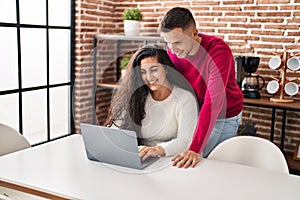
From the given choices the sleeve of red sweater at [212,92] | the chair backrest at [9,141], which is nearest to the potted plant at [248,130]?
the sleeve of red sweater at [212,92]

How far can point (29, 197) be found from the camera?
138 centimetres

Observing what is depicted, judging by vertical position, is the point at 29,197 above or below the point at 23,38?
below

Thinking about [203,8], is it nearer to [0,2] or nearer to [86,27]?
[86,27]

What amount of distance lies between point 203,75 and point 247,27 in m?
1.59

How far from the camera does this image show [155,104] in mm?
1807

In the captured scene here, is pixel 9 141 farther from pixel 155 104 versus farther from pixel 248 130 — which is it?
pixel 248 130

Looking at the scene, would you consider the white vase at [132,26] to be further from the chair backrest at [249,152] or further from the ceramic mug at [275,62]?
the chair backrest at [249,152]

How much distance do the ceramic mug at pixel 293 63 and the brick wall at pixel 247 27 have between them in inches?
8.1

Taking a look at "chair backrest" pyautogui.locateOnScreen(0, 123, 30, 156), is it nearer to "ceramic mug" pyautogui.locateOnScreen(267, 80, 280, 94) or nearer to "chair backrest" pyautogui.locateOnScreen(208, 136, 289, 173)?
"chair backrest" pyautogui.locateOnScreen(208, 136, 289, 173)

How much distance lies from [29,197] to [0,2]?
6.31ft

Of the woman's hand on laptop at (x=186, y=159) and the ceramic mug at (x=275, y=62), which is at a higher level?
the ceramic mug at (x=275, y=62)

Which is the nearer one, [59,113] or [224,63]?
[224,63]

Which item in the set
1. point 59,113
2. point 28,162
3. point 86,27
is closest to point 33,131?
point 59,113

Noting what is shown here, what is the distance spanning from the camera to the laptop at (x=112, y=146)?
1.45 meters
